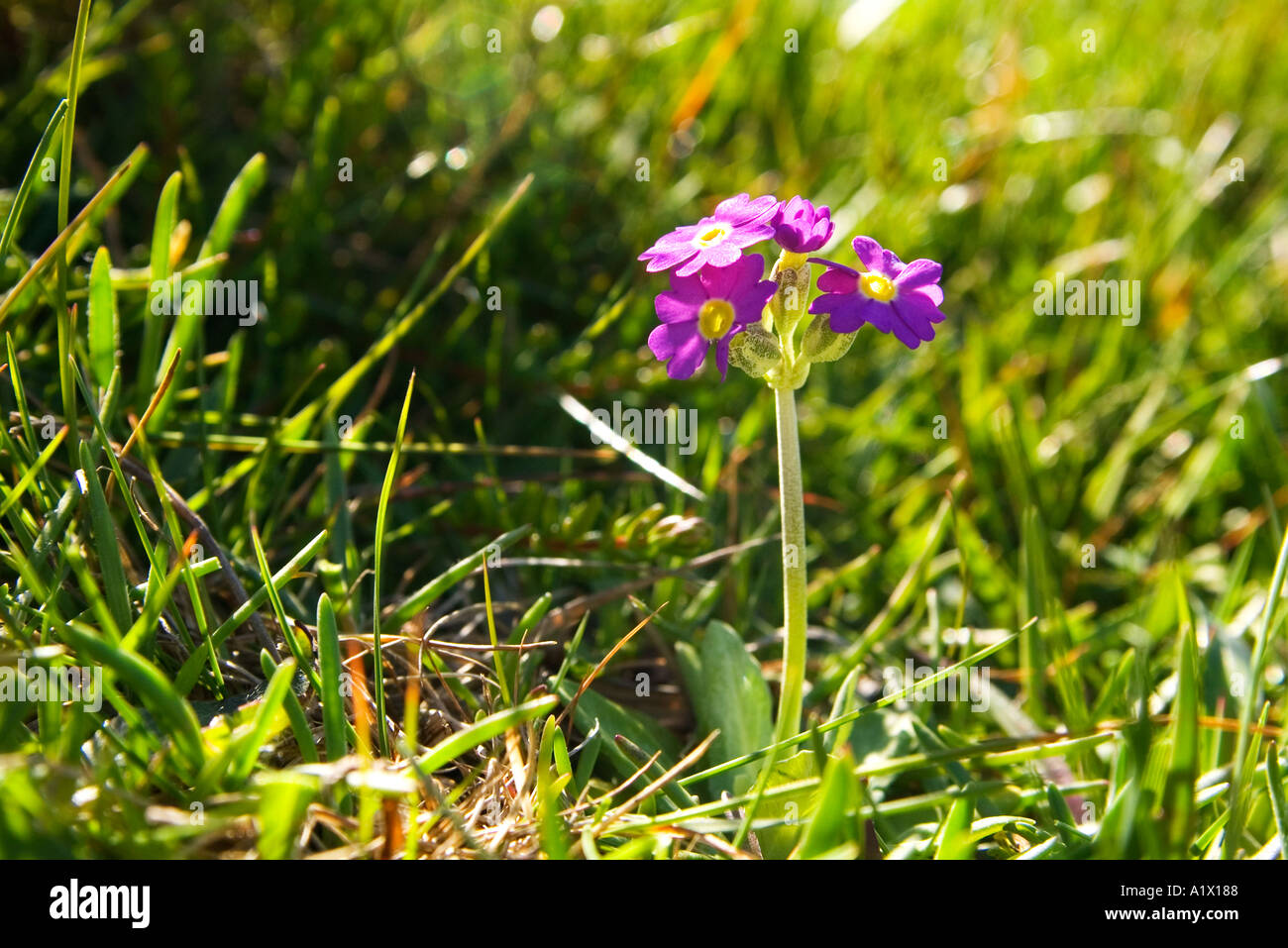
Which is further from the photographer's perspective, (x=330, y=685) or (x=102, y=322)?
(x=102, y=322)

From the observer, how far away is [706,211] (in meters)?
3.15

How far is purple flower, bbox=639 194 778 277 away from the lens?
140cm

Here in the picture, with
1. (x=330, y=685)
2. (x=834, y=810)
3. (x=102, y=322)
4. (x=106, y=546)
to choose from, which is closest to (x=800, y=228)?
(x=834, y=810)

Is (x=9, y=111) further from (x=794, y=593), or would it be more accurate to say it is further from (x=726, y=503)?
(x=794, y=593)

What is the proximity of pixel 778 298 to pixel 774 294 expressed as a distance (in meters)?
0.02

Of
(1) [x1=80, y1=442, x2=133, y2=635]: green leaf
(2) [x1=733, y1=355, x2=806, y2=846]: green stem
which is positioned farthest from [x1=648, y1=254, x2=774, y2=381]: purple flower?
(1) [x1=80, y1=442, x2=133, y2=635]: green leaf

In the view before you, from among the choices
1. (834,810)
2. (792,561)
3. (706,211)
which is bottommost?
(834,810)

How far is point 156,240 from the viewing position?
6.53 feet

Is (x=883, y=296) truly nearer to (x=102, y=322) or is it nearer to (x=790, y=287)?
(x=790, y=287)

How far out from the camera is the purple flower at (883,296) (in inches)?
56.6

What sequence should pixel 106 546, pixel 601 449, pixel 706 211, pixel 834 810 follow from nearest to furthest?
pixel 834 810, pixel 106 546, pixel 601 449, pixel 706 211

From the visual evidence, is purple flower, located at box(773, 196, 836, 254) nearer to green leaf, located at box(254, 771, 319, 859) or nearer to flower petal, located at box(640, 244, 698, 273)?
flower petal, located at box(640, 244, 698, 273)
